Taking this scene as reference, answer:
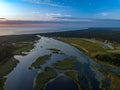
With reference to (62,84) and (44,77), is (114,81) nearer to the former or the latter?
(62,84)

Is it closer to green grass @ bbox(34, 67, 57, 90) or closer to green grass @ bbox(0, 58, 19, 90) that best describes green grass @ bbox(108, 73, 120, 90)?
green grass @ bbox(34, 67, 57, 90)

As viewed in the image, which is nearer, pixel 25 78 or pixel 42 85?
pixel 42 85

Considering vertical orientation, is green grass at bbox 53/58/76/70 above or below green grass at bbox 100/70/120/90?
below

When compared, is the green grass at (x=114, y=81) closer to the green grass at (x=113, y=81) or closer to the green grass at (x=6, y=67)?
the green grass at (x=113, y=81)

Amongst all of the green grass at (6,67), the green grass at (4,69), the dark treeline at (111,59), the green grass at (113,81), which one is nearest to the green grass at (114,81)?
the green grass at (113,81)

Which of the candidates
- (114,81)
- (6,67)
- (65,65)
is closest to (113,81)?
(114,81)

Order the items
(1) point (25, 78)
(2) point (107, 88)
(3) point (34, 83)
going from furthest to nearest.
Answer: (1) point (25, 78) → (3) point (34, 83) → (2) point (107, 88)

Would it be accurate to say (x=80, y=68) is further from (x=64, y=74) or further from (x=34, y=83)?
(x=34, y=83)

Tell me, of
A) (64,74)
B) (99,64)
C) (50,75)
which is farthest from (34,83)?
(99,64)

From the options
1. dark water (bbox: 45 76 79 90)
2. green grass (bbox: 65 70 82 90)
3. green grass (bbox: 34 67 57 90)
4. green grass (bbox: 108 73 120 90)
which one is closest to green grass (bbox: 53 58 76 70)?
green grass (bbox: 34 67 57 90)
